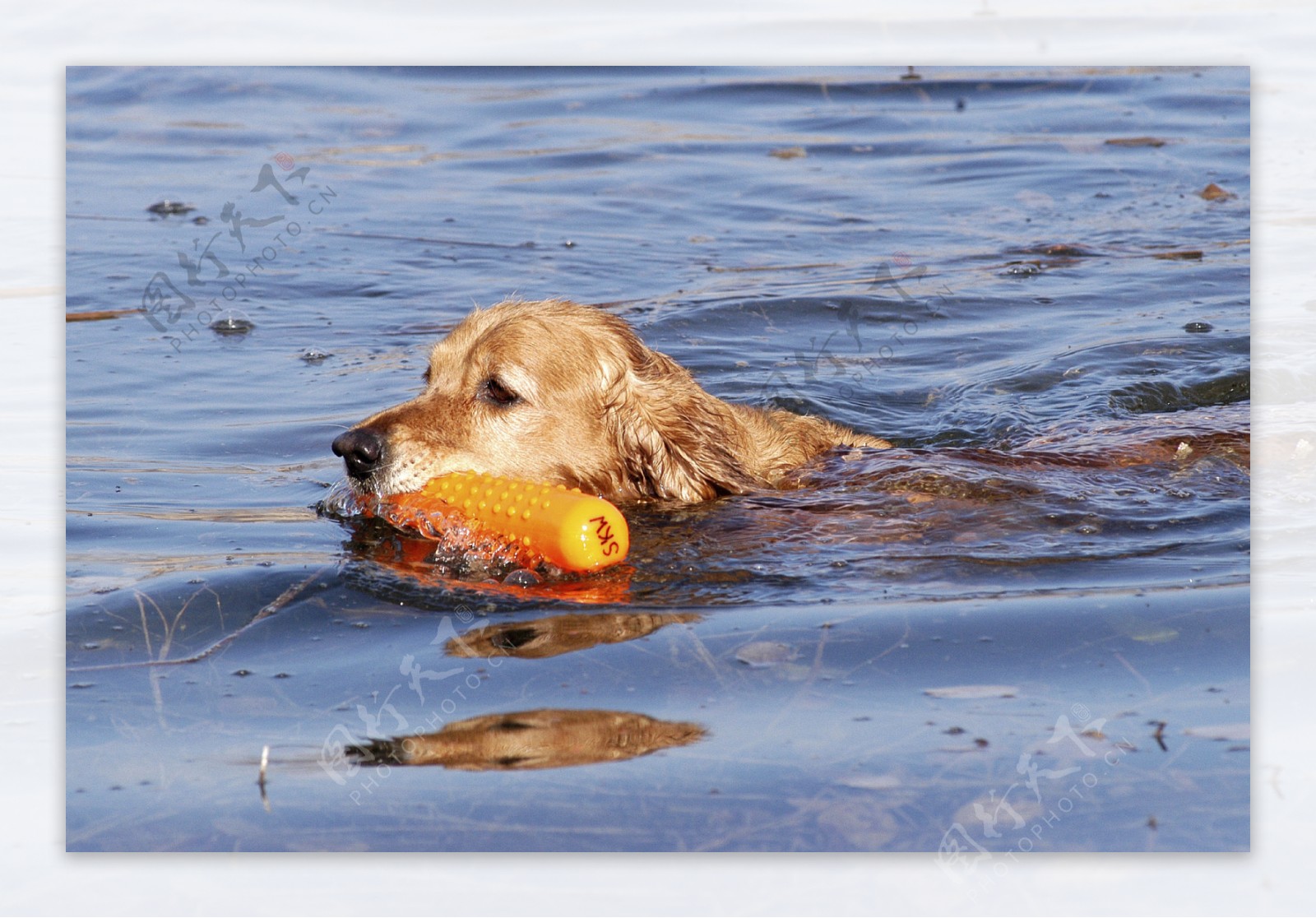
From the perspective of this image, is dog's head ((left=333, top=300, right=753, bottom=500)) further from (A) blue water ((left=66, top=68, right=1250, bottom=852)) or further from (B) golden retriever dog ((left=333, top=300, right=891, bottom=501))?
(A) blue water ((left=66, top=68, right=1250, bottom=852))

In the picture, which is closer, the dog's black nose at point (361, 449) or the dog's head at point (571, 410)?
the dog's black nose at point (361, 449)

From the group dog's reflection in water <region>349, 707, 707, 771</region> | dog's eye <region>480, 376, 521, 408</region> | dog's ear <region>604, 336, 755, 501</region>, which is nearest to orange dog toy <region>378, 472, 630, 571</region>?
dog's eye <region>480, 376, 521, 408</region>

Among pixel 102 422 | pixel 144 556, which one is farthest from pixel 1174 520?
pixel 102 422

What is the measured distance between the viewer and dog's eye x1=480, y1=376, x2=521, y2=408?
6016 mm

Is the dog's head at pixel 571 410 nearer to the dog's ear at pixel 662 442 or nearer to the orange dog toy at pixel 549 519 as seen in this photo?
the dog's ear at pixel 662 442

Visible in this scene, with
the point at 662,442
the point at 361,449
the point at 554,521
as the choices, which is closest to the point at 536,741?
the point at 554,521

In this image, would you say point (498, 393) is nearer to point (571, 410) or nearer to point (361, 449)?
point (571, 410)

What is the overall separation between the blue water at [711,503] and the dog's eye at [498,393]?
2.45 ft

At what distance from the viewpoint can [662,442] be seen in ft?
20.5

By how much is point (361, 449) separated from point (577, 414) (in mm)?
984

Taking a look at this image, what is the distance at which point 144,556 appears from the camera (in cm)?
563

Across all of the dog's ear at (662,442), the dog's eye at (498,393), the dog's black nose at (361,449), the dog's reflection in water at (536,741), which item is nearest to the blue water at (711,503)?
the dog's reflection in water at (536,741)

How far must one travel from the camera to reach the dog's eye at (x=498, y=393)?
19.7 feet

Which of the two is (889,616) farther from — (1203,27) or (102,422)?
(102,422)
